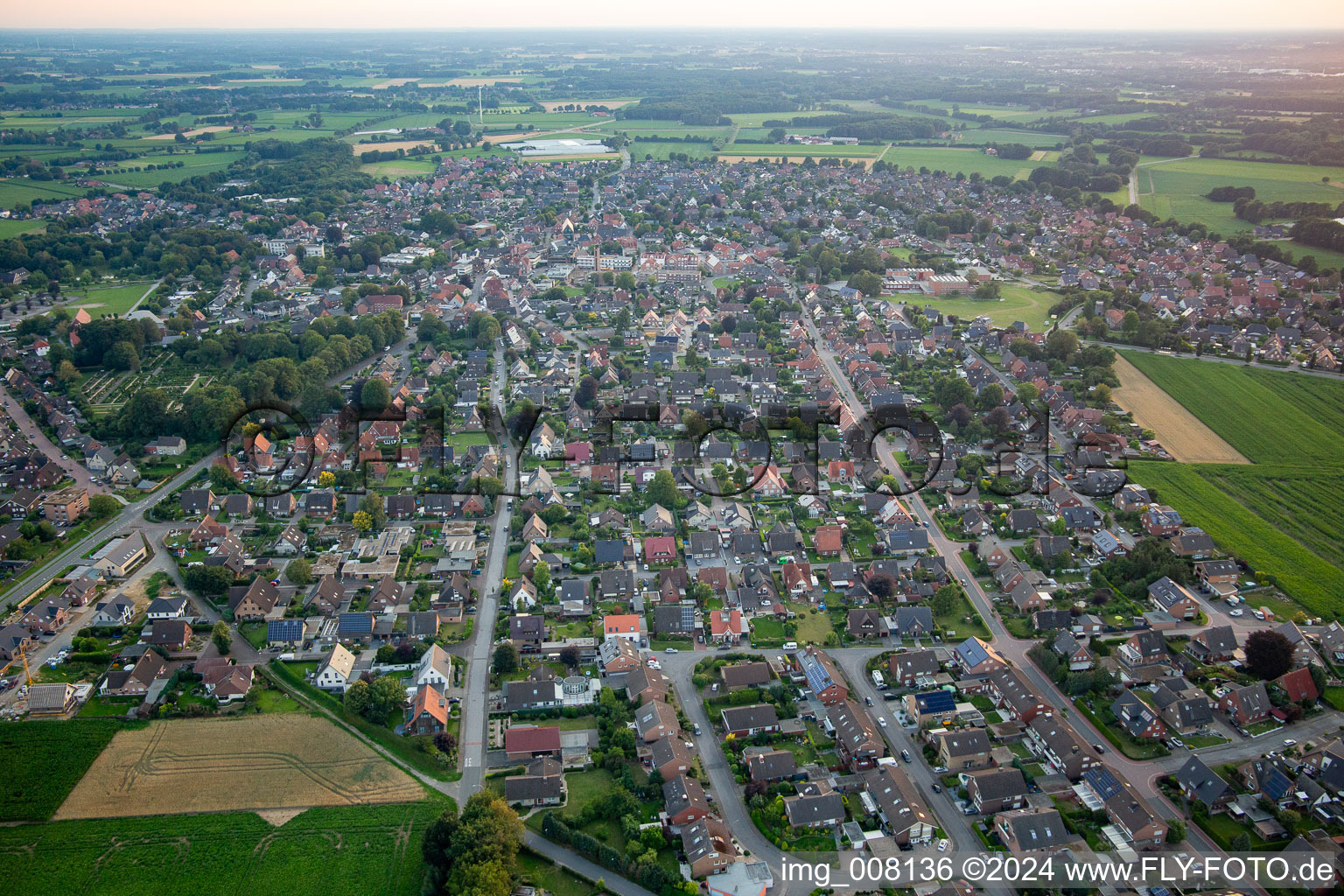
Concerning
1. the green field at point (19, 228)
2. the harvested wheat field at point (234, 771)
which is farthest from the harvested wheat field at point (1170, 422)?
the green field at point (19, 228)

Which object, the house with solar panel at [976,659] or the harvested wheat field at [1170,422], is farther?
the harvested wheat field at [1170,422]

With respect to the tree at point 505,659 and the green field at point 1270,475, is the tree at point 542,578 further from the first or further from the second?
the green field at point 1270,475

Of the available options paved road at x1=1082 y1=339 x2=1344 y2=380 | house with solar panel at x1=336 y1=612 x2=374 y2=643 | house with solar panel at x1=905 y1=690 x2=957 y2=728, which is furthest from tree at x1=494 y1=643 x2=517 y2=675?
paved road at x1=1082 y1=339 x2=1344 y2=380

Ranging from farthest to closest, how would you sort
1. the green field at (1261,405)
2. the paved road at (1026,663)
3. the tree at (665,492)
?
the green field at (1261,405) → the tree at (665,492) → the paved road at (1026,663)

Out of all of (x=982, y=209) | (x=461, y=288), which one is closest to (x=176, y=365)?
(x=461, y=288)

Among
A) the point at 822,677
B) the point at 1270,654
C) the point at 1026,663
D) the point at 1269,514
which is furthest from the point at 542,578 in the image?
Result: the point at 1269,514

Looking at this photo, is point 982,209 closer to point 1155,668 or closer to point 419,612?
point 1155,668

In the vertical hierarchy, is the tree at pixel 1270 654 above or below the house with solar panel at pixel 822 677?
above

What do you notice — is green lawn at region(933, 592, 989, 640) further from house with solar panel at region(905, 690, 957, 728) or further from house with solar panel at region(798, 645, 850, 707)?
house with solar panel at region(798, 645, 850, 707)
